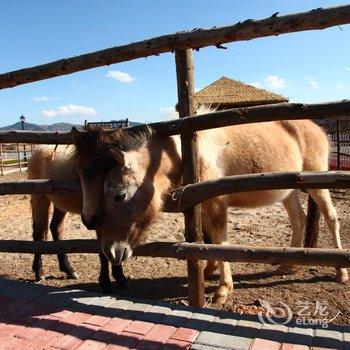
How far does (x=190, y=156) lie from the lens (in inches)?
128

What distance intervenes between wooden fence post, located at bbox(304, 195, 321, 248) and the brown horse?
2.42 metres

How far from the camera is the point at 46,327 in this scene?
2.82 metres

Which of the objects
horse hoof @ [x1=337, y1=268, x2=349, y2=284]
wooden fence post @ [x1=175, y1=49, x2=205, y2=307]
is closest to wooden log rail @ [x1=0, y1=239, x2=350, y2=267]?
wooden fence post @ [x1=175, y1=49, x2=205, y2=307]

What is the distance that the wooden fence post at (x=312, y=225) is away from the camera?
5.08 m

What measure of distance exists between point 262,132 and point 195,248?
2071 millimetres

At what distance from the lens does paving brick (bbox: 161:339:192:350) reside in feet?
7.95

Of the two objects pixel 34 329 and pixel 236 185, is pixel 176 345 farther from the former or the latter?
pixel 236 185

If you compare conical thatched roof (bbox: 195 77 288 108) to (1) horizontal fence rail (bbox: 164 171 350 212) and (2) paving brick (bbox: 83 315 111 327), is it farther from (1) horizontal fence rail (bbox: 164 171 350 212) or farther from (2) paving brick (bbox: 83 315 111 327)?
(2) paving brick (bbox: 83 315 111 327)

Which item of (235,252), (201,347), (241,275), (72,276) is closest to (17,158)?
(72,276)

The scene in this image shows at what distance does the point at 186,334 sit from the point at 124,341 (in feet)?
1.34

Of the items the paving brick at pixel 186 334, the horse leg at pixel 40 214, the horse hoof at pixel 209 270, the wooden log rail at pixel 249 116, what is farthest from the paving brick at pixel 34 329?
the horse leg at pixel 40 214

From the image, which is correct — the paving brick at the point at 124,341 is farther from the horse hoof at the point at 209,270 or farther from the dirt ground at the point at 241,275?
the horse hoof at the point at 209,270

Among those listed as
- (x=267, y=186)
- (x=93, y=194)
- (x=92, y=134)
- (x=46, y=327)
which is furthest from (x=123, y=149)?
(x=46, y=327)

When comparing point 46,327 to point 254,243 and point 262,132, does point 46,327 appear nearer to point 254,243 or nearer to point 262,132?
point 262,132
